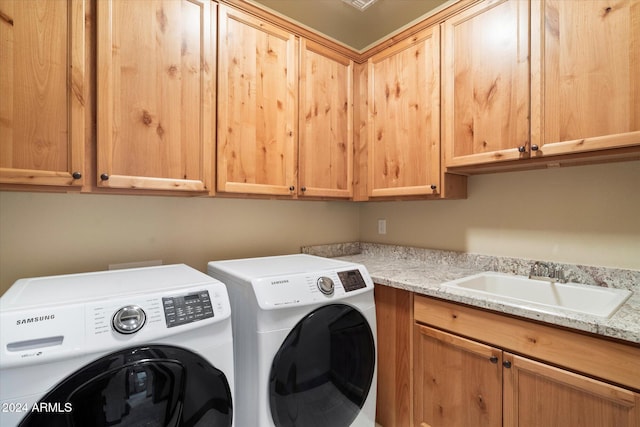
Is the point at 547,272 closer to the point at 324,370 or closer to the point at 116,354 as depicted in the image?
the point at 324,370

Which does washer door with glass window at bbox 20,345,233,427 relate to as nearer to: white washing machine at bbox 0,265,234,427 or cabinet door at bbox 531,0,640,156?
white washing machine at bbox 0,265,234,427

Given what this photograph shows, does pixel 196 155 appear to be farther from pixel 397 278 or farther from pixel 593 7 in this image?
pixel 593 7

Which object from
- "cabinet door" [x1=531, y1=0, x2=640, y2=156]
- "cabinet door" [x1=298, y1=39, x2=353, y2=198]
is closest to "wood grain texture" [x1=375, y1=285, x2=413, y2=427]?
"cabinet door" [x1=298, y1=39, x2=353, y2=198]

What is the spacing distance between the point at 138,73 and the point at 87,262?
2.99 ft

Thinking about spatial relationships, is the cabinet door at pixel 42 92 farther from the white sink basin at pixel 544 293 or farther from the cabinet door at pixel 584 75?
the cabinet door at pixel 584 75

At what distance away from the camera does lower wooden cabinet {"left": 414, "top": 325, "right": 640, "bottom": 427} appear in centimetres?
104

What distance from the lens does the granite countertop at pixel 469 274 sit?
1.05 meters

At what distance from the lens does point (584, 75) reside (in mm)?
1297

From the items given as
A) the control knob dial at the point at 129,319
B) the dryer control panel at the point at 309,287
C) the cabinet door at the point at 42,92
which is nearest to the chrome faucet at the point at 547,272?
the dryer control panel at the point at 309,287

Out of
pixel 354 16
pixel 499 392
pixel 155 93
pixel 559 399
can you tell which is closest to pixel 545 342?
pixel 559 399

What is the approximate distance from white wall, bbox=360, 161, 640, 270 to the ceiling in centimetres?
126

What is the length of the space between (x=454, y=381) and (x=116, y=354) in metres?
1.35

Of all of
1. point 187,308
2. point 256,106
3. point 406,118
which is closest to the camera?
point 187,308

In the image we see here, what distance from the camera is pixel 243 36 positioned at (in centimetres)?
166
